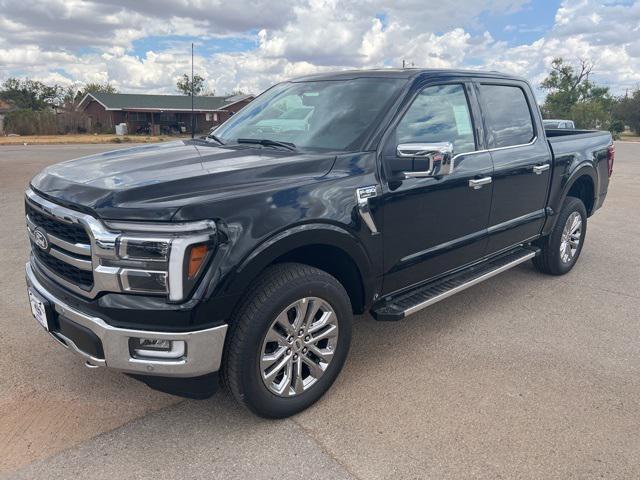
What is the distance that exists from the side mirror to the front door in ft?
0.42

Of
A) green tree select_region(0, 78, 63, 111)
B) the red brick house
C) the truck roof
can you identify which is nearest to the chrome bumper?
the truck roof

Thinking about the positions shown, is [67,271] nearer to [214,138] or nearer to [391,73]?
[214,138]

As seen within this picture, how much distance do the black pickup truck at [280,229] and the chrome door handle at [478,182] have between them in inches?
0.6

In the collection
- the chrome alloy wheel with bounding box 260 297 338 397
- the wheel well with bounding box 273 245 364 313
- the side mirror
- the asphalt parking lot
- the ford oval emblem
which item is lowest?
the asphalt parking lot

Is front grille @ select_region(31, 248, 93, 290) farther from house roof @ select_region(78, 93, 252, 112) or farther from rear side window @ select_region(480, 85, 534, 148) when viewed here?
house roof @ select_region(78, 93, 252, 112)

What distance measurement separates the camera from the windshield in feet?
11.1

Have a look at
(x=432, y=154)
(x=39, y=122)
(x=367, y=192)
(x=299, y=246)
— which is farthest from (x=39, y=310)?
A: (x=39, y=122)

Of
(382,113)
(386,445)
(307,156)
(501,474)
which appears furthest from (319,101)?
(501,474)

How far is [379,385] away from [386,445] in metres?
0.61

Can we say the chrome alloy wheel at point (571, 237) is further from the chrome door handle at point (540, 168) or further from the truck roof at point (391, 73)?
the truck roof at point (391, 73)

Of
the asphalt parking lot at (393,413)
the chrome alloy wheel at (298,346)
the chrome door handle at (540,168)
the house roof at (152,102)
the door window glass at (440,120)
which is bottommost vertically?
the asphalt parking lot at (393,413)

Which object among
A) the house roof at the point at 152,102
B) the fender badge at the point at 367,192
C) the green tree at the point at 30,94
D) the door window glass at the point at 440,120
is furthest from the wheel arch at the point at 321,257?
the green tree at the point at 30,94

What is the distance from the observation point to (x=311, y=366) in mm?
2996

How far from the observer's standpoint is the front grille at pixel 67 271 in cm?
252
